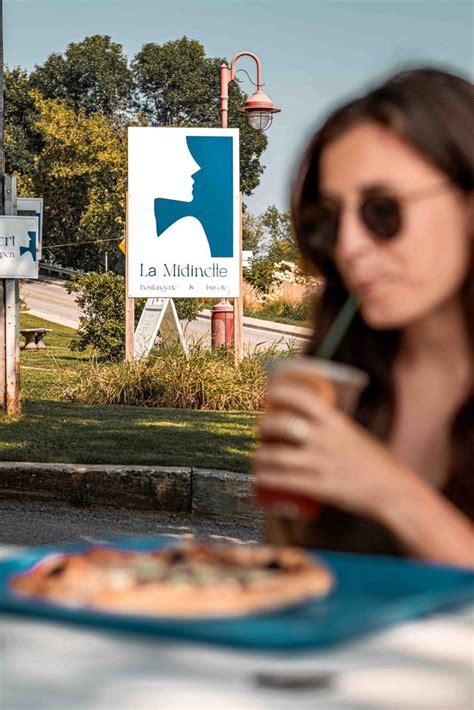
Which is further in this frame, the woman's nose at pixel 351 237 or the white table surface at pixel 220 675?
the woman's nose at pixel 351 237

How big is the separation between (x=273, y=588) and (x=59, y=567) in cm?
25

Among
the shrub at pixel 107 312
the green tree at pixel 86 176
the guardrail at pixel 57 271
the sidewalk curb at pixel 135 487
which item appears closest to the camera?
the sidewalk curb at pixel 135 487

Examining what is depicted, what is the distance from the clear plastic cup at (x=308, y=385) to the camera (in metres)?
1.40

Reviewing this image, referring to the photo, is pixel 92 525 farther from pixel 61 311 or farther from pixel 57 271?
pixel 57 271

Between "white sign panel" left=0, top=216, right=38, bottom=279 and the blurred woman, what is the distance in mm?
9565

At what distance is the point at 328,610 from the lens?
1.22 meters

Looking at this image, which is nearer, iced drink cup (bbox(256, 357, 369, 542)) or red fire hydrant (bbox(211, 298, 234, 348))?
iced drink cup (bbox(256, 357, 369, 542))

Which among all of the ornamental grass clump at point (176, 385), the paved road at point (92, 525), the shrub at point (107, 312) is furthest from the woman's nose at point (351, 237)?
the shrub at point (107, 312)

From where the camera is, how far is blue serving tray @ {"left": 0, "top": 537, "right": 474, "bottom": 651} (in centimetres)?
111

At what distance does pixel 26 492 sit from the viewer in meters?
8.31

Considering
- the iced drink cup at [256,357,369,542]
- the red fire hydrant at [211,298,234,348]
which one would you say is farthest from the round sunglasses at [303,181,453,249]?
the red fire hydrant at [211,298,234,348]

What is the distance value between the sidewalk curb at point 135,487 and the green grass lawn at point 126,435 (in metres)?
0.27

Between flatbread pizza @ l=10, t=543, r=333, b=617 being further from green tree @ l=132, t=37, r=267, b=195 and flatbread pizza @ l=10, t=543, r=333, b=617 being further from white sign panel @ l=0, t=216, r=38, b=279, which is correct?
green tree @ l=132, t=37, r=267, b=195

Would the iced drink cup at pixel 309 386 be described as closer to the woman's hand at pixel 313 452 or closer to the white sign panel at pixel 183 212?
the woman's hand at pixel 313 452
